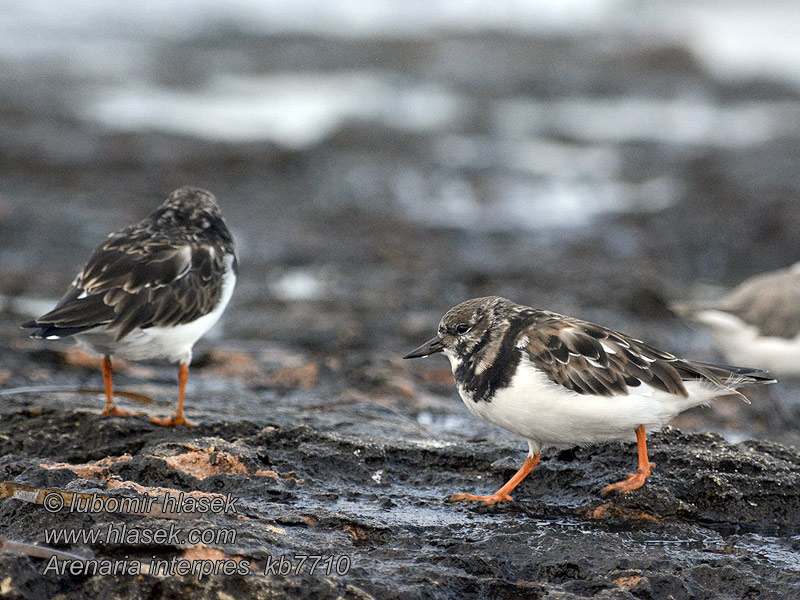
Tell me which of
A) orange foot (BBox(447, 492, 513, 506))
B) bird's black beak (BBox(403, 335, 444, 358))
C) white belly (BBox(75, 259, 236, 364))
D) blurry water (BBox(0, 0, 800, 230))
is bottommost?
orange foot (BBox(447, 492, 513, 506))

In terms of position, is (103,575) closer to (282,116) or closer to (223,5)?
(282,116)

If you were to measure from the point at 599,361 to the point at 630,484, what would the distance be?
20.3 inches

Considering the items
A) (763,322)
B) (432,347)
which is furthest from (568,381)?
(763,322)

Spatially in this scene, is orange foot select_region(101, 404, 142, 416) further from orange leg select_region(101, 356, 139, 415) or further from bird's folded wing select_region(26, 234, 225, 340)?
bird's folded wing select_region(26, 234, 225, 340)

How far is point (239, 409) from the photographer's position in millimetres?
5270

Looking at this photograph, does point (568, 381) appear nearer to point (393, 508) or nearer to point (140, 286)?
point (393, 508)

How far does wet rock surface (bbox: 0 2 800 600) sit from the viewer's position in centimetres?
346

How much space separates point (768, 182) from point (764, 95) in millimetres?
7851

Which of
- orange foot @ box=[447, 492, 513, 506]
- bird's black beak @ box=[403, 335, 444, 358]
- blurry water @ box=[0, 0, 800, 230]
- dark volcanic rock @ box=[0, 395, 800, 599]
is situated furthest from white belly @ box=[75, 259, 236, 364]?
blurry water @ box=[0, 0, 800, 230]

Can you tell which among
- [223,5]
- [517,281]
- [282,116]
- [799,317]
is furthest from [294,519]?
[223,5]

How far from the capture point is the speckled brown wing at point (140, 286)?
4801 mm

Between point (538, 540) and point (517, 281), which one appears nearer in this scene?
point (538, 540)

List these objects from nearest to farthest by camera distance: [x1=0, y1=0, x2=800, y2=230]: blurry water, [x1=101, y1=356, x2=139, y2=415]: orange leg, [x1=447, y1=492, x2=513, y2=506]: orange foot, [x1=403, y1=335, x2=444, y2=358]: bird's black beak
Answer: [x1=447, y1=492, x2=513, y2=506]: orange foot → [x1=403, y1=335, x2=444, y2=358]: bird's black beak → [x1=101, y1=356, x2=139, y2=415]: orange leg → [x1=0, y1=0, x2=800, y2=230]: blurry water

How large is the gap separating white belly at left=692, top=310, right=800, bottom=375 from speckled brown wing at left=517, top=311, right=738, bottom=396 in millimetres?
3200
